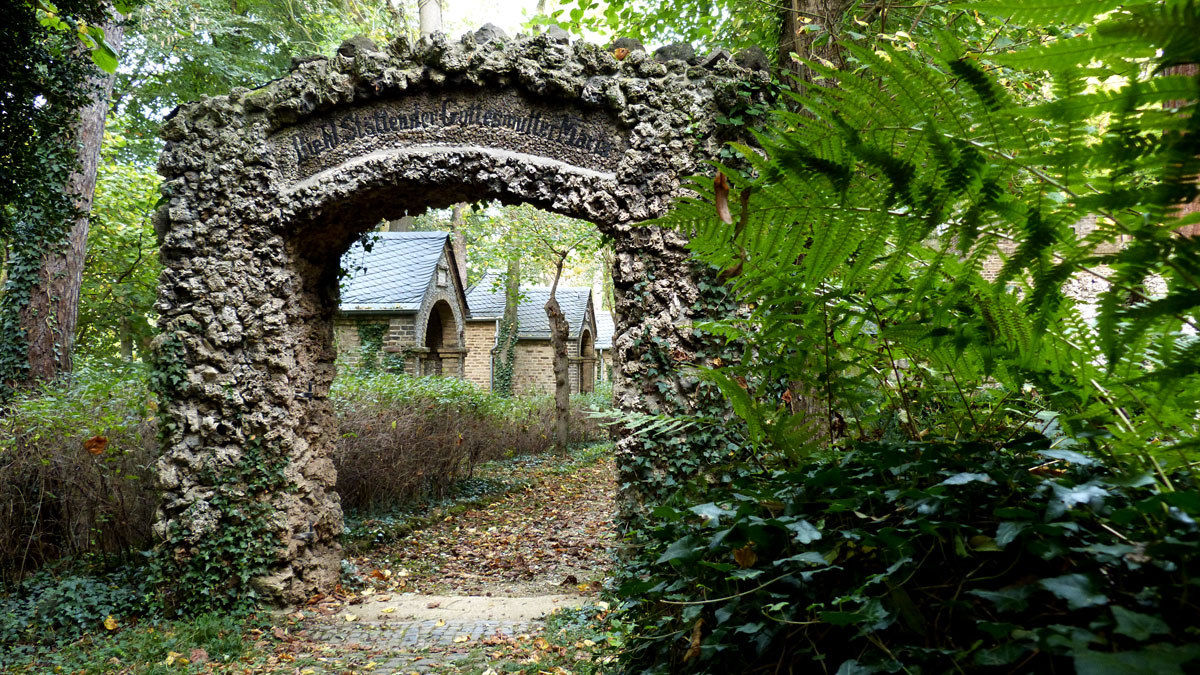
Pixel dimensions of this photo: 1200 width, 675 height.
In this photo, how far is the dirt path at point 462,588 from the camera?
4695mm

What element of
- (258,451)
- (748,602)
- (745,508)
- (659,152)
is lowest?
(258,451)

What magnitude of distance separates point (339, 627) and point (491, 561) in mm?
2529

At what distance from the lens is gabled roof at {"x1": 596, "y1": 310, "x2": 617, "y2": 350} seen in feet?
111

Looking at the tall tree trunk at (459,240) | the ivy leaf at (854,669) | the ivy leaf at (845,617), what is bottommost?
the ivy leaf at (854,669)

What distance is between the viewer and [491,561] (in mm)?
7570

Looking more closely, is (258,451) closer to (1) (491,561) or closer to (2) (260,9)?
(1) (491,561)

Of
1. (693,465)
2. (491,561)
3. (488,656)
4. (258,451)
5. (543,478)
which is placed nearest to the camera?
(488,656)

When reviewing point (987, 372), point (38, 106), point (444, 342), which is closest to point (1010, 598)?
point (987, 372)

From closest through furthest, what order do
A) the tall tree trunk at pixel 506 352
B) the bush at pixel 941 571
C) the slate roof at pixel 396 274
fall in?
the bush at pixel 941 571, the slate roof at pixel 396 274, the tall tree trunk at pixel 506 352

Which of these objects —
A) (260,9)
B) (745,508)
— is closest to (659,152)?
(745,508)

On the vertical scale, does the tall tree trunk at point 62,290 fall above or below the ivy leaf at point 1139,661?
above

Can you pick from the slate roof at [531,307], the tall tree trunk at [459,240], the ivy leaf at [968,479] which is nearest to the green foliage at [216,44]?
the tall tree trunk at [459,240]

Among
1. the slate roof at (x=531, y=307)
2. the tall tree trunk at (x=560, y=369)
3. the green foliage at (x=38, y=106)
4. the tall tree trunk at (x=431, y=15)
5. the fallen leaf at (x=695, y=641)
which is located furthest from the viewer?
the slate roof at (x=531, y=307)

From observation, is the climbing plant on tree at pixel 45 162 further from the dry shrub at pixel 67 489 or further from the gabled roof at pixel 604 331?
the gabled roof at pixel 604 331
